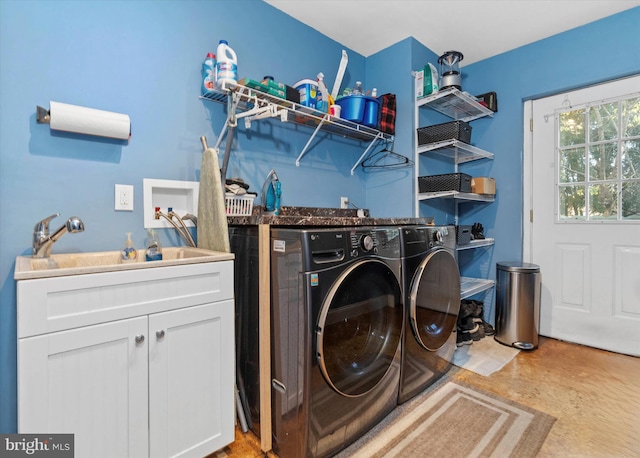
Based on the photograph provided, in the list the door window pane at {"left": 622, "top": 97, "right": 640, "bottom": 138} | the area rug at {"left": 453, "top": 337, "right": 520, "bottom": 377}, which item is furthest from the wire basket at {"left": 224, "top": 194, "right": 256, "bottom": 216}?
the door window pane at {"left": 622, "top": 97, "right": 640, "bottom": 138}

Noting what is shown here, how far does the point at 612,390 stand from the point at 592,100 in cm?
200

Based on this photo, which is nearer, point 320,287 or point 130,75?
point 320,287

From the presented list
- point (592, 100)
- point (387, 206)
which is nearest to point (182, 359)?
point (387, 206)

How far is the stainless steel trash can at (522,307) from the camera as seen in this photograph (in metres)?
2.39

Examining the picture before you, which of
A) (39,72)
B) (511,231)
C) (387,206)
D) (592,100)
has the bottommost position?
(511,231)

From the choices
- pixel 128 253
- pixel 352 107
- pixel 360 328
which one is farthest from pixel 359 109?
pixel 128 253

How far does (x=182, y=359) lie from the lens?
1185 mm

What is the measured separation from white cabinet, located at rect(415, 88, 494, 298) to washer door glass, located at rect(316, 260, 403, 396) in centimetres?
103

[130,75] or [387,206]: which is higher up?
[130,75]

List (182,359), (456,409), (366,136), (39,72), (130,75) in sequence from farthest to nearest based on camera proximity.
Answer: (366,136), (456,409), (130,75), (39,72), (182,359)

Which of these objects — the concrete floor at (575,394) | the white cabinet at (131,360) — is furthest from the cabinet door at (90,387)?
the concrete floor at (575,394)

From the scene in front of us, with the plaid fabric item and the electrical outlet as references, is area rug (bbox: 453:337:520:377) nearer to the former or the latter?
the plaid fabric item

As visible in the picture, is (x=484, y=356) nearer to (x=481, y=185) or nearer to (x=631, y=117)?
(x=481, y=185)

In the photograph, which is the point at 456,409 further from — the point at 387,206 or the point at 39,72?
the point at 39,72
